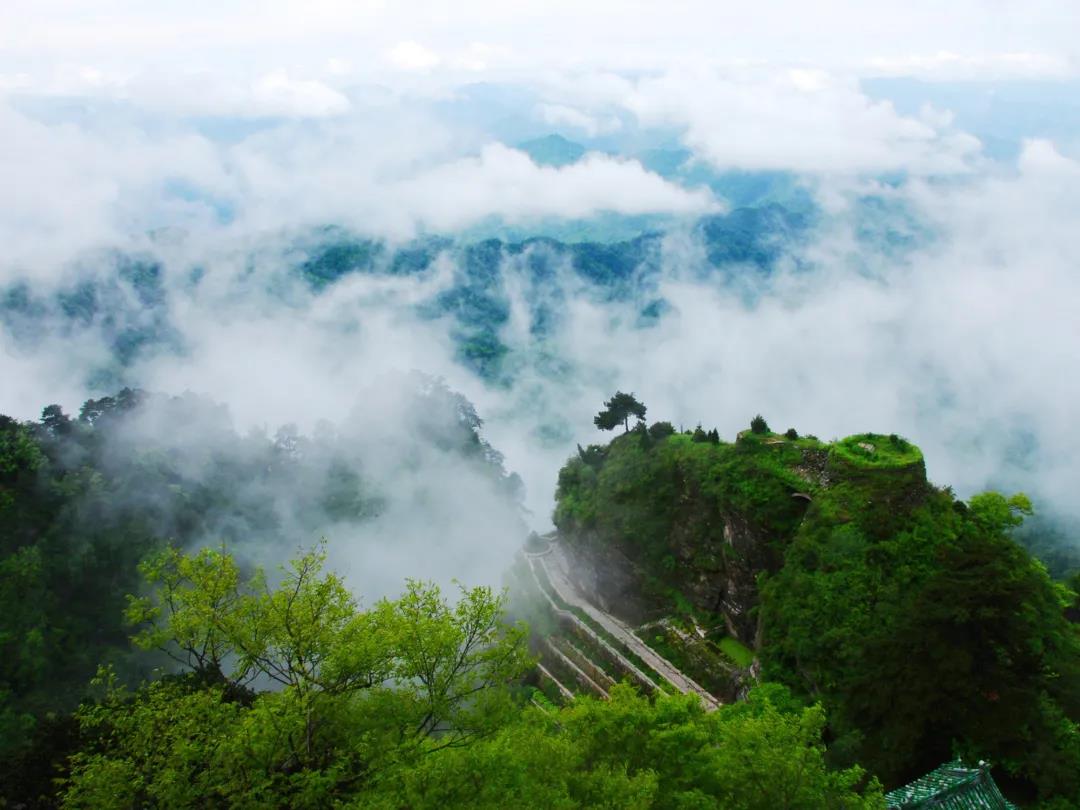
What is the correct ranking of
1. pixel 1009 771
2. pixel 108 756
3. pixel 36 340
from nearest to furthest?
pixel 108 756, pixel 1009 771, pixel 36 340

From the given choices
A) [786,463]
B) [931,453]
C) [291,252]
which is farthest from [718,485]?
[291,252]

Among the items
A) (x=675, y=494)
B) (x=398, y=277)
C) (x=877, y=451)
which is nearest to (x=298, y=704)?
(x=877, y=451)

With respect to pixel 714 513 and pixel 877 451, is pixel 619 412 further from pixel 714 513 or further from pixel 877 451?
pixel 877 451

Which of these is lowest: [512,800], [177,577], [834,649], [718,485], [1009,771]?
[1009,771]

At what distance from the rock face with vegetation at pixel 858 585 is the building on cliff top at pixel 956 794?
2.65 metres

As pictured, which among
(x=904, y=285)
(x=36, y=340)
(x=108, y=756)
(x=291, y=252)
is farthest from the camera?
(x=904, y=285)

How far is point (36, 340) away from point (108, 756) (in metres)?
97.6

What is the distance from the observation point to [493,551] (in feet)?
191

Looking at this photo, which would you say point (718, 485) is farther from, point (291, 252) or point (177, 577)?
point (291, 252)

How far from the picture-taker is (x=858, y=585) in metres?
26.3

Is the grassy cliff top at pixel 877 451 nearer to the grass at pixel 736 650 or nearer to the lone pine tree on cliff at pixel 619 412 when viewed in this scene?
the grass at pixel 736 650

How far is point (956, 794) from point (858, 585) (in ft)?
31.0

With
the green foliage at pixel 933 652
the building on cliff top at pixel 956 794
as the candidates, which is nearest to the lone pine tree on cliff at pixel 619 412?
the green foliage at pixel 933 652

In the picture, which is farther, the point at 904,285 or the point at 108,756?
the point at 904,285
